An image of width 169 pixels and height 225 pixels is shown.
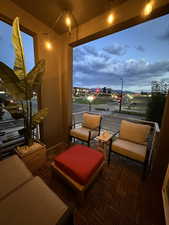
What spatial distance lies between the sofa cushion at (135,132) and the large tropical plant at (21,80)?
1845 mm

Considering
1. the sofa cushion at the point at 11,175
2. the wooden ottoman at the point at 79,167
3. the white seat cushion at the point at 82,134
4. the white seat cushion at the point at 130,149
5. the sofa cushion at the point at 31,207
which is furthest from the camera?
the white seat cushion at the point at 82,134

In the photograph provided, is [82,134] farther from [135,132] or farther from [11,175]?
[11,175]

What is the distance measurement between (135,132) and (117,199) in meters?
1.27

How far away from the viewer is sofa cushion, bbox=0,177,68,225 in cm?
74

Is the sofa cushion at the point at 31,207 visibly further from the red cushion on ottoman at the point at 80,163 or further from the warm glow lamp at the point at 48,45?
the warm glow lamp at the point at 48,45

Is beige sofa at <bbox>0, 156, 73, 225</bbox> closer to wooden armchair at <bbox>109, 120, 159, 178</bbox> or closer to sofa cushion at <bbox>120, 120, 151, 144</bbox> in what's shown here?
wooden armchair at <bbox>109, 120, 159, 178</bbox>

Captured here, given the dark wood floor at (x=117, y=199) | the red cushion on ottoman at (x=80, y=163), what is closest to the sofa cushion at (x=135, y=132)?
the dark wood floor at (x=117, y=199)

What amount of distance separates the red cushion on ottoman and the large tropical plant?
90cm

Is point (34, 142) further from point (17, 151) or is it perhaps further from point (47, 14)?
point (47, 14)

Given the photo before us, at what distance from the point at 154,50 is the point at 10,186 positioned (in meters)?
4.59

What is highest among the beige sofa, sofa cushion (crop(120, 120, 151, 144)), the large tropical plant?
the large tropical plant

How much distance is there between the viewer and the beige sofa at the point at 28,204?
742mm

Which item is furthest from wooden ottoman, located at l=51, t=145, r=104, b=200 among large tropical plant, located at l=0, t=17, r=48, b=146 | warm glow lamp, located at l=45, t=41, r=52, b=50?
warm glow lamp, located at l=45, t=41, r=52, b=50

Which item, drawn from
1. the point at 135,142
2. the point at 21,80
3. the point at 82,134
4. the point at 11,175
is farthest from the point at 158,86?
the point at 11,175
